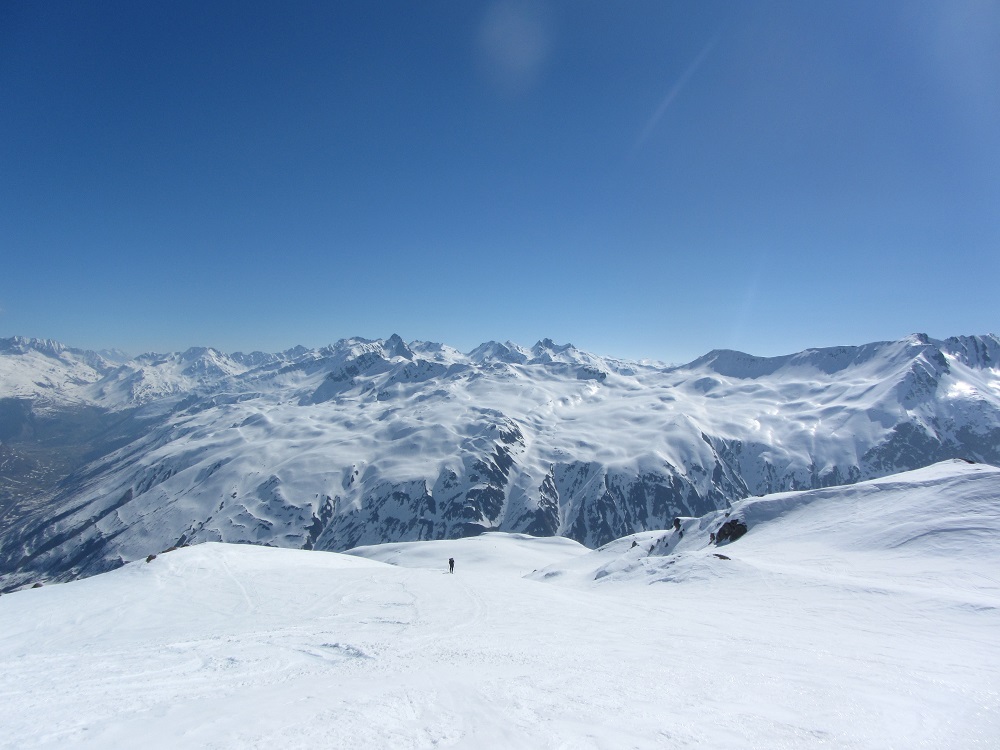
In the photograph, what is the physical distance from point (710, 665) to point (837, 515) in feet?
133

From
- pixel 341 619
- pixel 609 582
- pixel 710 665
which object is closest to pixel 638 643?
pixel 710 665

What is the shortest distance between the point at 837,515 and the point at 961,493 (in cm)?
947

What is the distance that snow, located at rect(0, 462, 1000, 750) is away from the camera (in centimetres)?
1009

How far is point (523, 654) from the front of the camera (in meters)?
15.9

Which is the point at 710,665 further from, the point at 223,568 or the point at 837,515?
the point at 837,515

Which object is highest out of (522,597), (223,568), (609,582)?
(223,568)

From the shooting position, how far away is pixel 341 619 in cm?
2141

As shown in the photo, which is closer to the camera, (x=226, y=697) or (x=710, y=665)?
(x=226, y=697)

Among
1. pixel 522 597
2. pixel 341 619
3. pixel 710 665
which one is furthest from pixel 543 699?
pixel 522 597

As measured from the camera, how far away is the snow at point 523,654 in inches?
397

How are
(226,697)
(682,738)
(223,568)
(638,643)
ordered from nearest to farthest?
1. (682,738)
2. (226,697)
3. (638,643)
4. (223,568)

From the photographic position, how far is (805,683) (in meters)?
12.9

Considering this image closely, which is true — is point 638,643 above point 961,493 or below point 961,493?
below

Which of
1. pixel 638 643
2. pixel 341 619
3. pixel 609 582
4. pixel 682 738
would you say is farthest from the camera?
pixel 609 582
